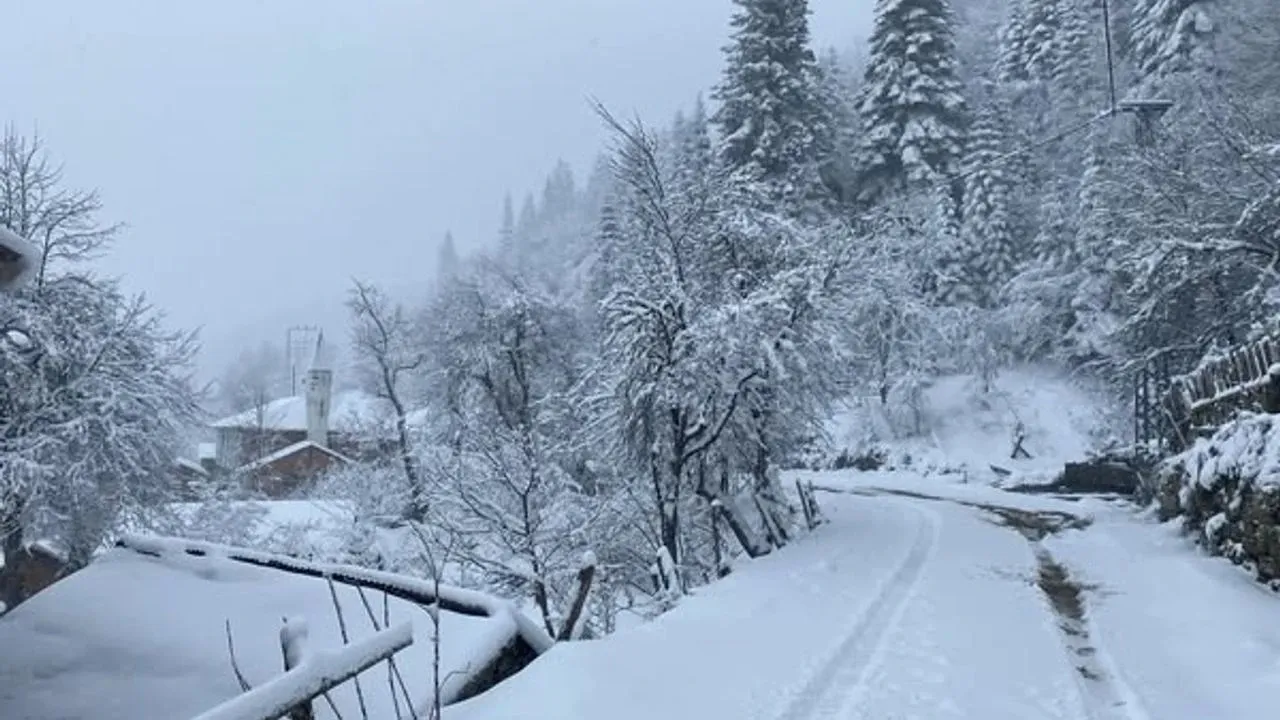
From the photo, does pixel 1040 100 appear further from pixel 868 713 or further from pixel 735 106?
pixel 868 713

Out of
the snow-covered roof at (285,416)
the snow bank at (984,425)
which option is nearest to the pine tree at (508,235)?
the snow-covered roof at (285,416)

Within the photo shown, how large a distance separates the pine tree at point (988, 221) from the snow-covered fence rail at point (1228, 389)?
24956 mm

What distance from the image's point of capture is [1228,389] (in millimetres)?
11805

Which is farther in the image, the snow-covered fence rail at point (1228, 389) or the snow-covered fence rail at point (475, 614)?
the snow-covered fence rail at point (1228, 389)

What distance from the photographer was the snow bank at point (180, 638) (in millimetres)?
5641

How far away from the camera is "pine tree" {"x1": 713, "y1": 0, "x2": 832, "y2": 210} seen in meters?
35.2

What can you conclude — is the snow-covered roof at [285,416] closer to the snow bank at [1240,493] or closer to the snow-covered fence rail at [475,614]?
the snow bank at [1240,493]

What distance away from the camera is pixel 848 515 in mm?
18281

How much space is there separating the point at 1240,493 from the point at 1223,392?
8.63 ft

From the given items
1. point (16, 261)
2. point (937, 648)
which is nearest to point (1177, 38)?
point (937, 648)

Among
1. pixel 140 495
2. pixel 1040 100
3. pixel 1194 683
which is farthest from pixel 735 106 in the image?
pixel 1194 683

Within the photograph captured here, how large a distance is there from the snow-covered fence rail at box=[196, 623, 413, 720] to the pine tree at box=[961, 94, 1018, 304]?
39167mm

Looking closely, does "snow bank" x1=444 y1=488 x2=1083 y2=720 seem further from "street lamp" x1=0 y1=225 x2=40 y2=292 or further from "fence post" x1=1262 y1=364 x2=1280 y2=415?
"street lamp" x1=0 y1=225 x2=40 y2=292

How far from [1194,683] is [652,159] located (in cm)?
1255
